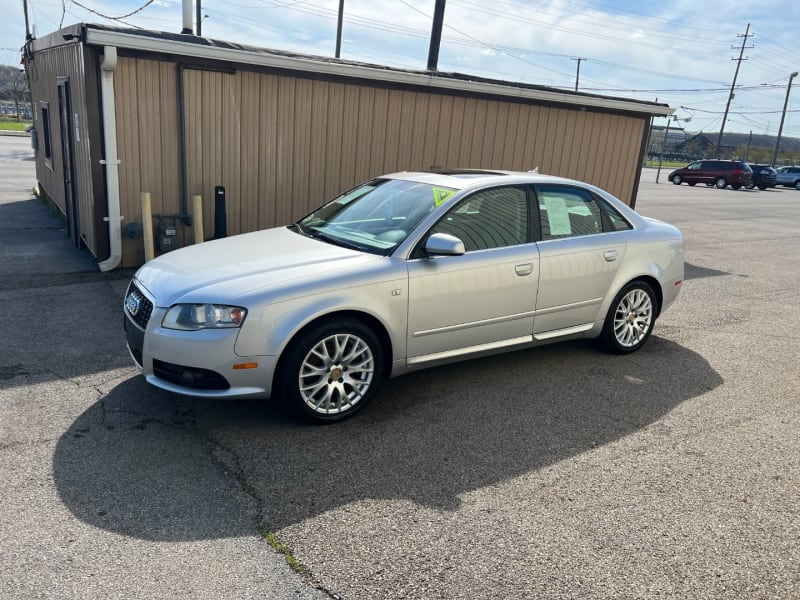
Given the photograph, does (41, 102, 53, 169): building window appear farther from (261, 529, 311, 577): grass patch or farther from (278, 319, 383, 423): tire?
(261, 529, 311, 577): grass patch

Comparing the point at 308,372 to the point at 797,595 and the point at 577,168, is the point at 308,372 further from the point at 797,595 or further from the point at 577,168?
the point at 577,168

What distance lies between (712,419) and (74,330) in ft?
17.6

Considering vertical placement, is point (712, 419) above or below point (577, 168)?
below

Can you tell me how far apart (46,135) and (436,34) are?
8087mm

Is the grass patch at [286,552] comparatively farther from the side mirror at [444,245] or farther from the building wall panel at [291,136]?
the building wall panel at [291,136]

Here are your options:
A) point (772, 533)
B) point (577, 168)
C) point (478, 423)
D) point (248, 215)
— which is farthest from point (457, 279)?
point (577, 168)

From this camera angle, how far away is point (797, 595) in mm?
2871

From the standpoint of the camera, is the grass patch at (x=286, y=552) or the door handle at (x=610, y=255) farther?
the door handle at (x=610, y=255)

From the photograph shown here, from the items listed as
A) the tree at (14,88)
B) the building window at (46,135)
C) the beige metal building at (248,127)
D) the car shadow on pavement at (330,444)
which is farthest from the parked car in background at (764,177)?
the tree at (14,88)

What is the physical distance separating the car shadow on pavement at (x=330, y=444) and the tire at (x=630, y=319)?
42cm

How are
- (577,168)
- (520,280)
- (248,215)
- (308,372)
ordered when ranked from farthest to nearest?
1. (577,168)
2. (248,215)
3. (520,280)
4. (308,372)

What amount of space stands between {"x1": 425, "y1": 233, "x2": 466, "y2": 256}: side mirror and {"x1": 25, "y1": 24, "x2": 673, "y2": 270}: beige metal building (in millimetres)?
4939

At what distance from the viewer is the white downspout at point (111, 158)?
7.33 m

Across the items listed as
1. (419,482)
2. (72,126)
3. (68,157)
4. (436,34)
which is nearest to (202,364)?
(419,482)
